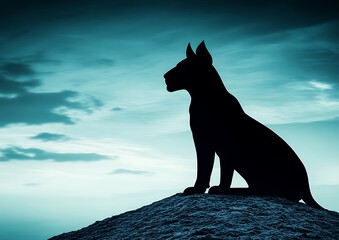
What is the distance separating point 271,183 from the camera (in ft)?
18.7

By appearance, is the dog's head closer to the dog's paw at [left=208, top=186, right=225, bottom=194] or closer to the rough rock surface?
the dog's paw at [left=208, top=186, right=225, bottom=194]

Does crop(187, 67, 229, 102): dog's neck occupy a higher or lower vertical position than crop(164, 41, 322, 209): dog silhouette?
higher

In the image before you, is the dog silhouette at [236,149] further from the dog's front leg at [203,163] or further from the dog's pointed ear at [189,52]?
the dog's pointed ear at [189,52]

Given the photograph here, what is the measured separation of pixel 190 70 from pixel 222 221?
2700 mm

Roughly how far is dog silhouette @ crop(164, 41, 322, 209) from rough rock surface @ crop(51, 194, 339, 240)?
249 millimetres

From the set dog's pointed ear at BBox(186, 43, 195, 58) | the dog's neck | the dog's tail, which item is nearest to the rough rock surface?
the dog's tail

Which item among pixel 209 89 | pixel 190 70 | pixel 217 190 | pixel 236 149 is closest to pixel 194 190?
pixel 217 190

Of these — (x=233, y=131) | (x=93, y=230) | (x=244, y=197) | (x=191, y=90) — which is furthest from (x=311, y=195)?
(x=93, y=230)

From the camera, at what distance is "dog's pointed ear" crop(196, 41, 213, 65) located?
6.04m

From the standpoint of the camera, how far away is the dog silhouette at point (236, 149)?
5.61m

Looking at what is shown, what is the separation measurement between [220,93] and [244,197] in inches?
68.0

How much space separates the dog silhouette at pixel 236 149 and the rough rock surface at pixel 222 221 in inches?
9.8

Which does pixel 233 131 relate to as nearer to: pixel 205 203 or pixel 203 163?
pixel 203 163

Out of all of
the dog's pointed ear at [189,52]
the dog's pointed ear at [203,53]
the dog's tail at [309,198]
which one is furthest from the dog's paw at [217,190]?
the dog's pointed ear at [189,52]
